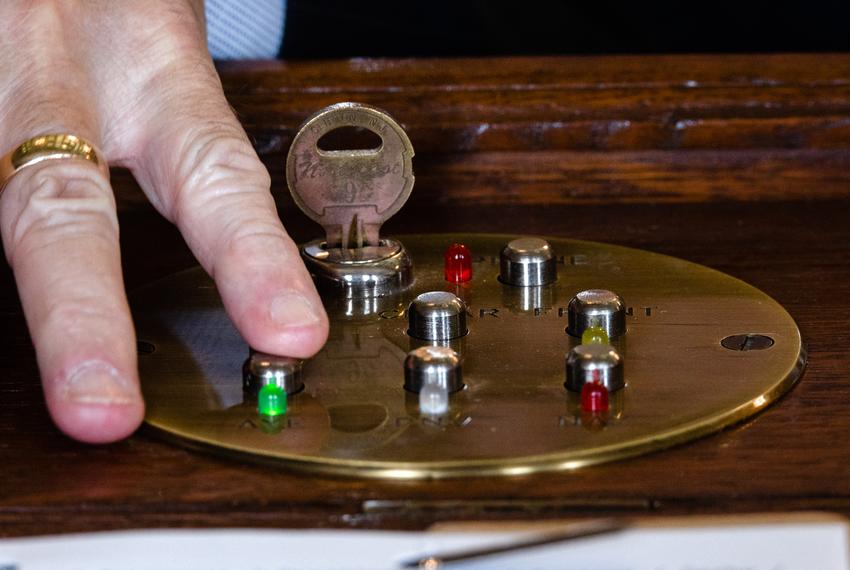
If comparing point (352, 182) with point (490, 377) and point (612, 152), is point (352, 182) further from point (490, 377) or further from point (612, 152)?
point (612, 152)

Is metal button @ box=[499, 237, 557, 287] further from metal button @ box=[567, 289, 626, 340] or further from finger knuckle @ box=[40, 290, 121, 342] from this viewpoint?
finger knuckle @ box=[40, 290, 121, 342]

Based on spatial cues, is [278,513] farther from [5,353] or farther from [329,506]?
[5,353]

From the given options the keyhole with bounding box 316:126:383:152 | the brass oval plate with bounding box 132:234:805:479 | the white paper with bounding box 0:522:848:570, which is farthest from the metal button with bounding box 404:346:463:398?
the keyhole with bounding box 316:126:383:152

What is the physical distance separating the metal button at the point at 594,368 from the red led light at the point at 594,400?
11 mm

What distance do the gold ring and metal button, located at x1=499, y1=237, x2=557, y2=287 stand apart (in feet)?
0.88

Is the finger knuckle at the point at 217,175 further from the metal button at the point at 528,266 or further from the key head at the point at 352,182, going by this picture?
the metal button at the point at 528,266

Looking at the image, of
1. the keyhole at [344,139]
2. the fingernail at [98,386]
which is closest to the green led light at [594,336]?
the fingernail at [98,386]

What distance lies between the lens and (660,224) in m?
1.01

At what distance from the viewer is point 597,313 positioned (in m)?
0.73

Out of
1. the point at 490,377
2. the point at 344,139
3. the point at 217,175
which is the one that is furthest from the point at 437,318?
the point at 344,139

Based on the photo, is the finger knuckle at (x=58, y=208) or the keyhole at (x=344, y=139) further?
the keyhole at (x=344, y=139)

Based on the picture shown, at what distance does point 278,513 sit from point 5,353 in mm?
290

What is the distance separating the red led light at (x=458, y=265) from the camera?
2.78 ft

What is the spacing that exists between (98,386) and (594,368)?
0.83ft
